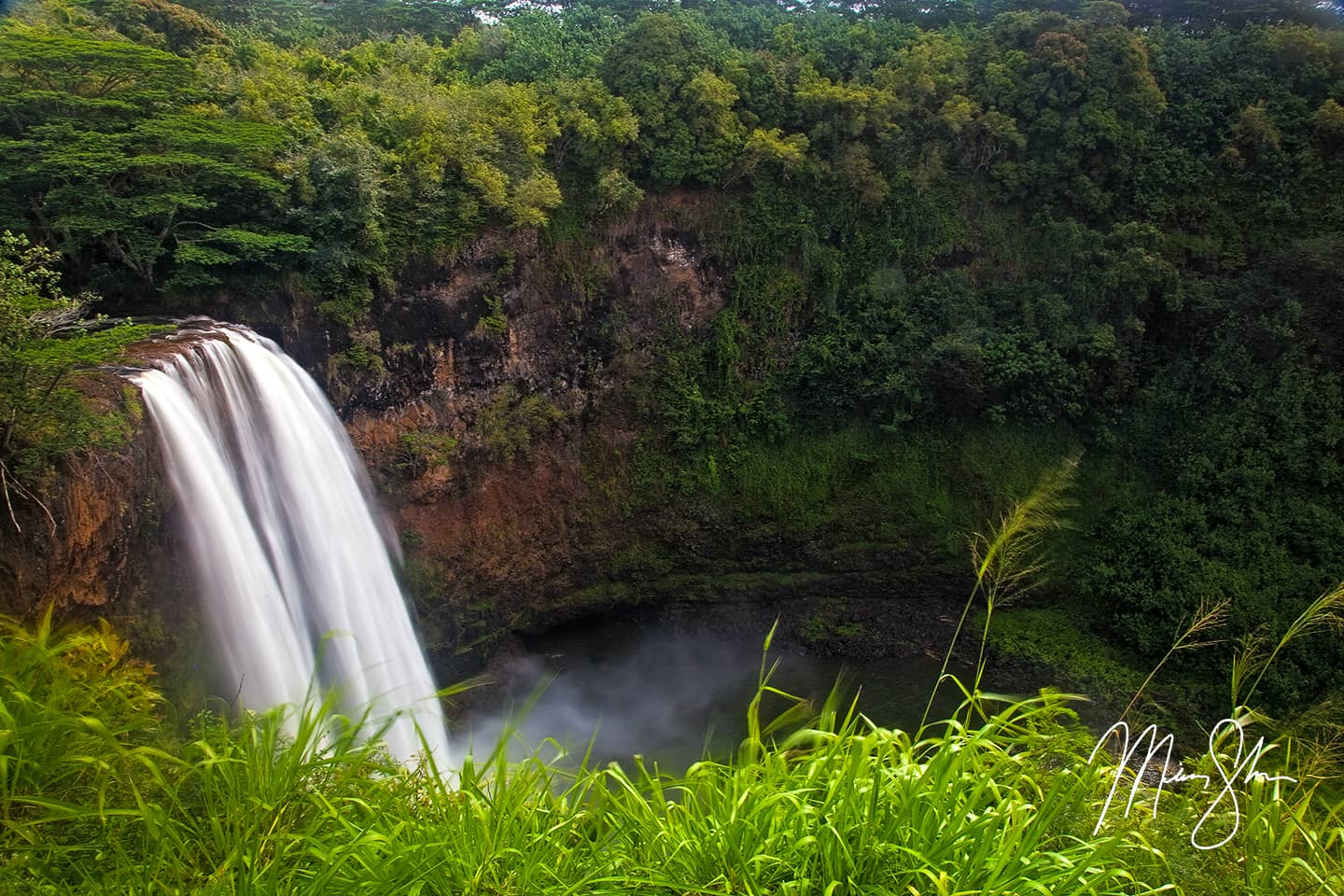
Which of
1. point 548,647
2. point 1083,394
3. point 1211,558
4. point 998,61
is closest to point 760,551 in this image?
point 548,647

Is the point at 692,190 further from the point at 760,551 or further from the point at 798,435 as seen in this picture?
the point at 760,551

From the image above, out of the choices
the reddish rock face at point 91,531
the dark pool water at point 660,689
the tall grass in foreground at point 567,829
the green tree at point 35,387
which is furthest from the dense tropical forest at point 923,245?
the tall grass in foreground at point 567,829

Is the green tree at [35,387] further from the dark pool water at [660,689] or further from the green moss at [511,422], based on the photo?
the dark pool water at [660,689]

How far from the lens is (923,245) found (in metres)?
16.2

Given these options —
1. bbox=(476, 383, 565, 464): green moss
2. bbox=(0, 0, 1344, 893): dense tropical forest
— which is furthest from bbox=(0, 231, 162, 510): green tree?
bbox=(476, 383, 565, 464): green moss

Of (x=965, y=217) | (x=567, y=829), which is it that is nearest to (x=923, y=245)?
(x=965, y=217)

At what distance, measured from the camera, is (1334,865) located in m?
2.47

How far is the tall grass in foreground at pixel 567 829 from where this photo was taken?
2168mm

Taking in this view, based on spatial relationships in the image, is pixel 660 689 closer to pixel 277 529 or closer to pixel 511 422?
pixel 511 422

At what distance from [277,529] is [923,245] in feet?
43.6

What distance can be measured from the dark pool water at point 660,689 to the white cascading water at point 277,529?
2.74 meters

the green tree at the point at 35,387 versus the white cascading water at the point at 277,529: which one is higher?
the green tree at the point at 35,387

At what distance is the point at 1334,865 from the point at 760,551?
13280mm

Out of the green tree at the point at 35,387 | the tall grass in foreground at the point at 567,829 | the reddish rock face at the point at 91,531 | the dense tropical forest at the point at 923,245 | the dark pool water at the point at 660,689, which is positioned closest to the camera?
the tall grass in foreground at the point at 567,829
